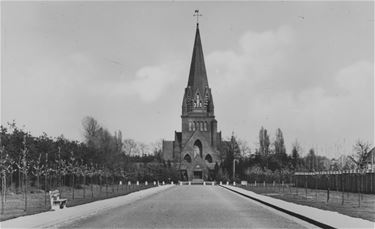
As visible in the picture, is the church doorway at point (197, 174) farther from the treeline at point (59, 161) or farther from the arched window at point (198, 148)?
the treeline at point (59, 161)

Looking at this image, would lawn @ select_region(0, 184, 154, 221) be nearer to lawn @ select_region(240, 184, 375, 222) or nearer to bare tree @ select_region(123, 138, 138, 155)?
lawn @ select_region(240, 184, 375, 222)

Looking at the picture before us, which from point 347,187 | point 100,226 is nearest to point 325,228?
point 100,226

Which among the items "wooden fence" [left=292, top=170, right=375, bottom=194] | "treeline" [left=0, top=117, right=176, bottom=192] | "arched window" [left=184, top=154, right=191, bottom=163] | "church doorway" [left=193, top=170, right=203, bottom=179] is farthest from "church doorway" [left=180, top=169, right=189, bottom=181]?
"wooden fence" [left=292, top=170, right=375, bottom=194]

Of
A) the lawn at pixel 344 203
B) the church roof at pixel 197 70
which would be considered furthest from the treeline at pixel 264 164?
the lawn at pixel 344 203

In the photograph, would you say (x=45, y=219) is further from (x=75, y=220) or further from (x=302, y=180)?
(x=302, y=180)

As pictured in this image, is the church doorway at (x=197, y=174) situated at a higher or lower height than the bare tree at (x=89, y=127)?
lower

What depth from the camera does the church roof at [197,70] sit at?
122m

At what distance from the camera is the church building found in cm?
12175

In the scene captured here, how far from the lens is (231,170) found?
109938mm

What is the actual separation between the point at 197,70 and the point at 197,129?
13709 mm

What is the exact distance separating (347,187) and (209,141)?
78.5 metres

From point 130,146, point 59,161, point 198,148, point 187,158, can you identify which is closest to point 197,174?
point 187,158

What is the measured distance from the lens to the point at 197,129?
127125 mm

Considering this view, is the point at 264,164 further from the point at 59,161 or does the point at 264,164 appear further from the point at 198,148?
the point at 59,161
